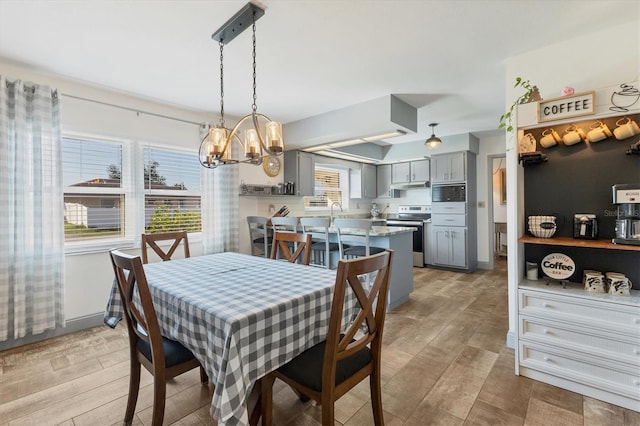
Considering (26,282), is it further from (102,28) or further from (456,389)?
(456,389)

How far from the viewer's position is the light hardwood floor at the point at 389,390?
1.73m

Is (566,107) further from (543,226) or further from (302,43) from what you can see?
(302,43)

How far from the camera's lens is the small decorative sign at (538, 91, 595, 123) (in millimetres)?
1932

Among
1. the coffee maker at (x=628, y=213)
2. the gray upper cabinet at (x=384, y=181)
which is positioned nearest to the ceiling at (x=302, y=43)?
the coffee maker at (x=628, y=213)

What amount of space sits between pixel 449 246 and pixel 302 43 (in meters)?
4.40

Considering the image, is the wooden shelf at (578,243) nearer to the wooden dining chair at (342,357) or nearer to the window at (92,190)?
the wooden dining chair at (342,357)

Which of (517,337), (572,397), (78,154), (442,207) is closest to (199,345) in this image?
(517,337)

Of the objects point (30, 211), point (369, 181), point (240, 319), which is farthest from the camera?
point (369, 181)

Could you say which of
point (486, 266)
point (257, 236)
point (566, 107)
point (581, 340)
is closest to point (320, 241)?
point (257, 236)

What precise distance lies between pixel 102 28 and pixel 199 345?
90.8 inches

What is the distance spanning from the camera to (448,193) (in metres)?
5.43

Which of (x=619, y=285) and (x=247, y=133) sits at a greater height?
(x=247, y=133)

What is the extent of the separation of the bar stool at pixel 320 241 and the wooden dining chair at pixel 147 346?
6.66ft

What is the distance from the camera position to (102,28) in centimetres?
212
